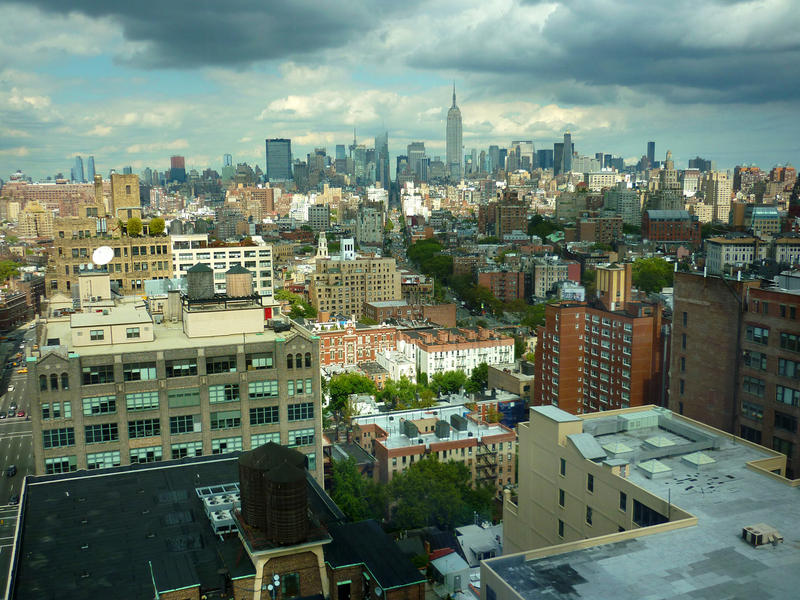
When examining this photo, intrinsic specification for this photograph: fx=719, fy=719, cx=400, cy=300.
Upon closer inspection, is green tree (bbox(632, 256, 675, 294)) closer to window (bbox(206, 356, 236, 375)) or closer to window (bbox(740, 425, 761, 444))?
window (bbox(740, 425, 761, 444))

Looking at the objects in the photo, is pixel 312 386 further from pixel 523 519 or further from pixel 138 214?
pixel 138 214

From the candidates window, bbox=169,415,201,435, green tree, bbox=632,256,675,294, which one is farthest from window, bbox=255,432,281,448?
green tree, bbox=632,256,675,294

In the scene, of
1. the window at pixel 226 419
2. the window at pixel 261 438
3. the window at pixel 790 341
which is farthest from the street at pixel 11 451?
the window at pixel 790 341

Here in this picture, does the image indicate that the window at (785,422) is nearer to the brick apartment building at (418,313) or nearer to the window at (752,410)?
the window at (752,410)

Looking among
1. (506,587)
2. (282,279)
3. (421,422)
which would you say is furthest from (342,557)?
(282,279)

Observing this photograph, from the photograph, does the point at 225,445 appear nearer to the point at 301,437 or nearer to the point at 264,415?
the point at 264,415

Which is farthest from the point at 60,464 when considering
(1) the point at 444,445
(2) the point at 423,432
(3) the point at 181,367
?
(2) the point at 423,432
